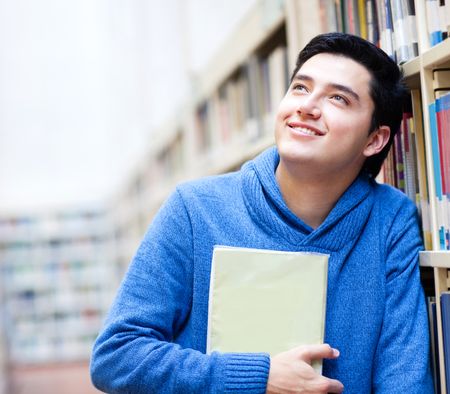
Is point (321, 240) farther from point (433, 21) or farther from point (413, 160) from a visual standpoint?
point (433, 21)

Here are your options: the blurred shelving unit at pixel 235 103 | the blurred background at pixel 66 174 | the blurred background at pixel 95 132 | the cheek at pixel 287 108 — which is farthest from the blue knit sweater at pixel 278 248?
the blurred background at pixel 66 174

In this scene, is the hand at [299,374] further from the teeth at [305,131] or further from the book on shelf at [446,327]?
the teeth at [305,131]

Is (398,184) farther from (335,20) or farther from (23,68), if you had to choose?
(23,68)

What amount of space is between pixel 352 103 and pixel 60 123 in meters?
7.40

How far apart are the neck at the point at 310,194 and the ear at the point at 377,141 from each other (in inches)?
3.1

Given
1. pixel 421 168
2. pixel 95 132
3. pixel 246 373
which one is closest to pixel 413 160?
pixel 421 168

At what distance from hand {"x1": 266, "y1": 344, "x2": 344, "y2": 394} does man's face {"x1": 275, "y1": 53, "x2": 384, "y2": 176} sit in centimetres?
34

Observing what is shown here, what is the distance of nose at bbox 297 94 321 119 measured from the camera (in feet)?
4.22

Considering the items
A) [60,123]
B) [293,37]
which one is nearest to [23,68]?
[60,123]

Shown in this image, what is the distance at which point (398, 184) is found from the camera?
1.52 metres

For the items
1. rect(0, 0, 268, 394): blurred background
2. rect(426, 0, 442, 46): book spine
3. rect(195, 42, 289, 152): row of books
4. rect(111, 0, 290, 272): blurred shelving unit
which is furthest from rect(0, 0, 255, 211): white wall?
rect(426, 0, 442, 46): book spine

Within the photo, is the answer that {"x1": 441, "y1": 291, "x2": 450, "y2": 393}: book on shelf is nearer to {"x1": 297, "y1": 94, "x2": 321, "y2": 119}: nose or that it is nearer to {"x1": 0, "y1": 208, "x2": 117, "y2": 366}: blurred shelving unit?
{"x1": 297, "y1": 94, "x2": 321, "y2": 119}: nose

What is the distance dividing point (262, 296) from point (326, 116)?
1.17 feet

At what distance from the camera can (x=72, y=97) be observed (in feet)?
26.9
